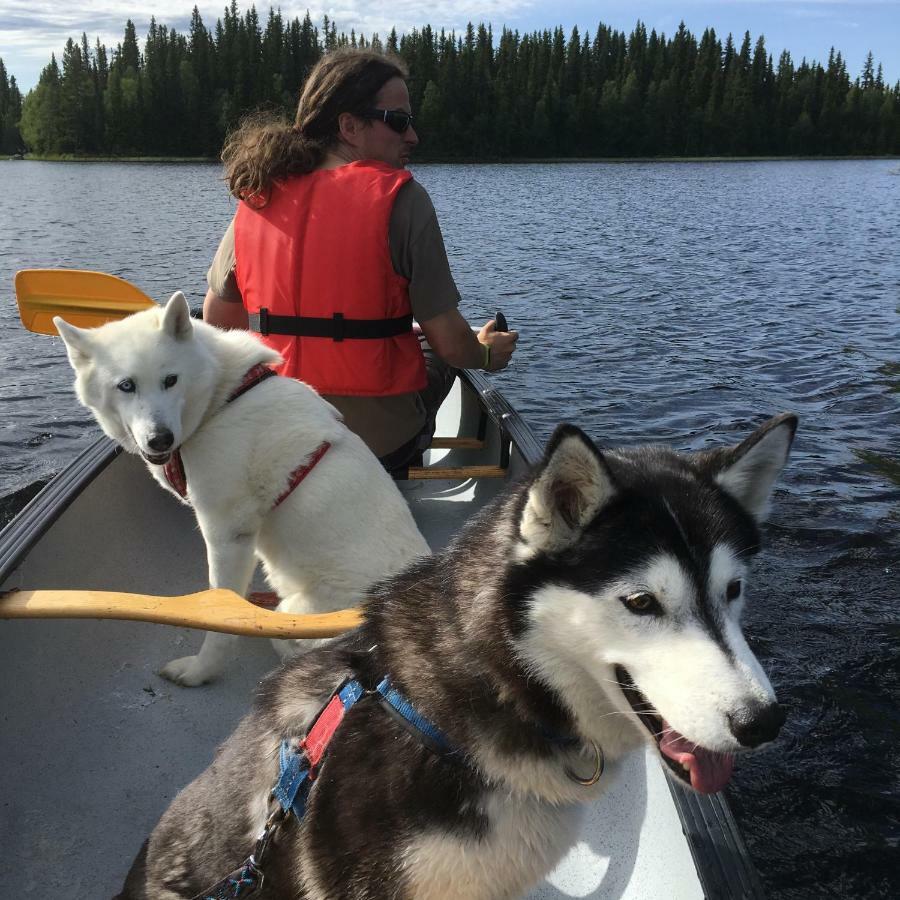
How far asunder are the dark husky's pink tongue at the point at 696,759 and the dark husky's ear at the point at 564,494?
0.54 meters

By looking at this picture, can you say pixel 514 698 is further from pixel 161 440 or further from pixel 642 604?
pixel 161 440

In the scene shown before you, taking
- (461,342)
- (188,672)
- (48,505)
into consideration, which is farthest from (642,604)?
A: (48,505)

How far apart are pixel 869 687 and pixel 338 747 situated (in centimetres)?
562

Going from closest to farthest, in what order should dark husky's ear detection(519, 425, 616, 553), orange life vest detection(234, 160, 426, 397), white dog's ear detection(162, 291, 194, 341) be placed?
1. dark husky's ear detection(519, 425, 616, 553)
2. white dog's ear detection(162, 291, 194, 341)
3. orange life vest detection(234, 160, 426, 397)

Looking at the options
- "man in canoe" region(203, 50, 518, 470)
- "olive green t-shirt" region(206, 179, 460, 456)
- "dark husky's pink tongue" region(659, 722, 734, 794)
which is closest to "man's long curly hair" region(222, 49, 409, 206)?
"man in canoe" region(203, 50, 518, 470)

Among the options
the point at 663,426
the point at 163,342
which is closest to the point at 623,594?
the point at 163,342

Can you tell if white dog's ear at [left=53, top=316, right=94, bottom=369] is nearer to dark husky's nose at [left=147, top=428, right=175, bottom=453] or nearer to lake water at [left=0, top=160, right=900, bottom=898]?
dark husky's nose at [left=147, top=428, right=175, bottom=453]

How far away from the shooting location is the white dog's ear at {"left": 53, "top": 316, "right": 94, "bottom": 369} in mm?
4141

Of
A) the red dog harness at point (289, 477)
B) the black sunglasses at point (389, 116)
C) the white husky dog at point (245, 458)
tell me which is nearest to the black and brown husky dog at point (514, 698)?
the white husky dog at point (245, 458)

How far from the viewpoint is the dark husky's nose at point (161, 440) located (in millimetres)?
4031

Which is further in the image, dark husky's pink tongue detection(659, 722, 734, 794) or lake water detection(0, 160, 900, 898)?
lake water detection(0, 160, 900, 898)

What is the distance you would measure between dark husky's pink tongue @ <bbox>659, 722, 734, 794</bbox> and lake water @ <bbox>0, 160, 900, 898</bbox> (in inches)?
139

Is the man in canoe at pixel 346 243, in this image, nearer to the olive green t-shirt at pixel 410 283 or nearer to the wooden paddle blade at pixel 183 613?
the olive green t-shirt at pixel 410 283

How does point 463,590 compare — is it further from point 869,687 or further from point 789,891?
point 869,687
